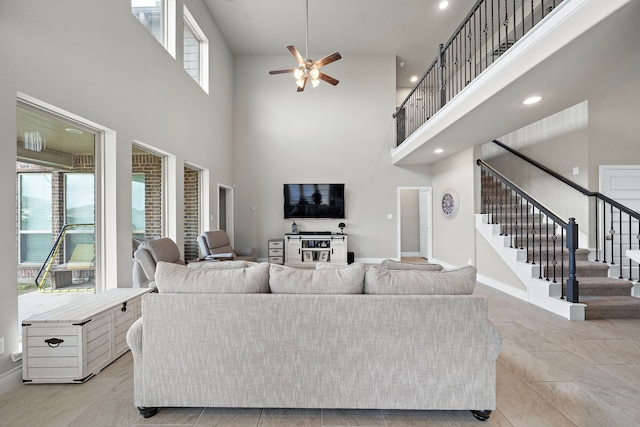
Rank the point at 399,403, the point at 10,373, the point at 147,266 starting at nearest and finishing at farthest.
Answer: the point at 399,403 < the point at 10,373 < the point at 147,266

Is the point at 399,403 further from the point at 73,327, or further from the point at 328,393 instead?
the point at 73,327

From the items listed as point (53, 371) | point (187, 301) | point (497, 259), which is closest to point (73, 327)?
point (53, 371)

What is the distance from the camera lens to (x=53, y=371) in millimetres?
2082

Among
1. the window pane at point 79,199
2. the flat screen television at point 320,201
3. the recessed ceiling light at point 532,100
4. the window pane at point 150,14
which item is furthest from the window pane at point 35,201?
the recessed ceiling light at point 532,100

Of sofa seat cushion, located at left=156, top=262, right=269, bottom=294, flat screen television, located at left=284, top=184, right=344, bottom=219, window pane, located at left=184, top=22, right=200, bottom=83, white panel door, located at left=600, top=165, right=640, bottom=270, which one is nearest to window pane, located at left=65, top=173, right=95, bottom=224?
sofa seat cushion, located at left=156, top=262, right=269, bottom=294

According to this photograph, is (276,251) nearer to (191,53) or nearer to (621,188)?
(191,53)

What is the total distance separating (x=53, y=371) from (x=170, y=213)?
263 cm

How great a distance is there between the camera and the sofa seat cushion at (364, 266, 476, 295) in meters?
1.76

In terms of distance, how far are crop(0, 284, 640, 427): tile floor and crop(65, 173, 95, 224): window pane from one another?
145 cm

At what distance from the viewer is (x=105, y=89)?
295cm

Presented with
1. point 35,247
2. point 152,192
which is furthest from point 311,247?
point 35,247

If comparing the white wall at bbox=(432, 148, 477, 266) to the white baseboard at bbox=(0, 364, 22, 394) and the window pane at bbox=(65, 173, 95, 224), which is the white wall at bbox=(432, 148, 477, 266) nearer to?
the window pane at bbox=(65, 173, 95, 224)

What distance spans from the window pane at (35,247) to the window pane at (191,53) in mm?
3781

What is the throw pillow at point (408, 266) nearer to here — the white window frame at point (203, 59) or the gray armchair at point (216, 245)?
the gray armchair at point (216, 245)
